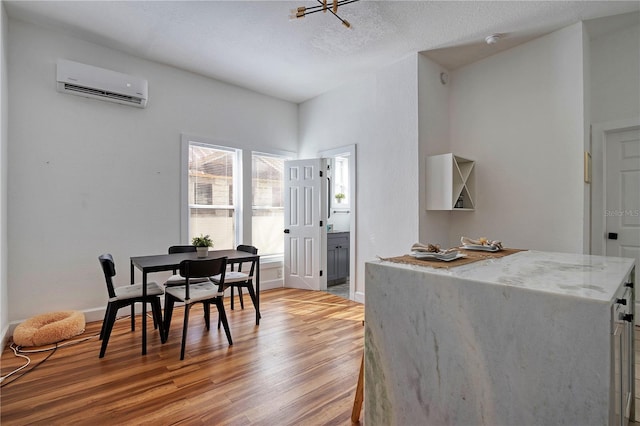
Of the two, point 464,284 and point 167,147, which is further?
point 167,147

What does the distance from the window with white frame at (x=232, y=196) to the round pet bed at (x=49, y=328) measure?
150 cm

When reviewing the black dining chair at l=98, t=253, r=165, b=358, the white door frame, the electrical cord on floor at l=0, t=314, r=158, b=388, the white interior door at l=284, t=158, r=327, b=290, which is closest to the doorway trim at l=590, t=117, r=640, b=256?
the white door frame

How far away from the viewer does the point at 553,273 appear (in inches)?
47.1

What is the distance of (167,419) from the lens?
1868 millimetres

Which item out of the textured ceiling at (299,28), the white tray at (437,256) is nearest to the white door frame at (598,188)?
the textured ceiling at (299,28)

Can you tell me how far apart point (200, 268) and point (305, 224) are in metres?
2.51

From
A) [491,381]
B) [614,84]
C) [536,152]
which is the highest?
[614,84]

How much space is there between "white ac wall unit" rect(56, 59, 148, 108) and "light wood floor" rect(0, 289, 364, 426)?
2.51m

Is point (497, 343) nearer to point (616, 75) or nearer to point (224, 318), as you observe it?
point (224, 318)

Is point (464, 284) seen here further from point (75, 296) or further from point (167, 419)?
point (75, 296)

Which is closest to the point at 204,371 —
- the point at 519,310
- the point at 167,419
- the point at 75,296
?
the point at 167,419

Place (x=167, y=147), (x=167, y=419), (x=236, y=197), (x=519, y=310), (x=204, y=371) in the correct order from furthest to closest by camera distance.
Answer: (x=236, y=197)
(x=167, y=147)
(x=204, y=371)
(x=167, y=419)
(x=519, y=310)

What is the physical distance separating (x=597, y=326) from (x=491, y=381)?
0.36 m

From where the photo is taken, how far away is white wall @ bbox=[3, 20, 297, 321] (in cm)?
317
